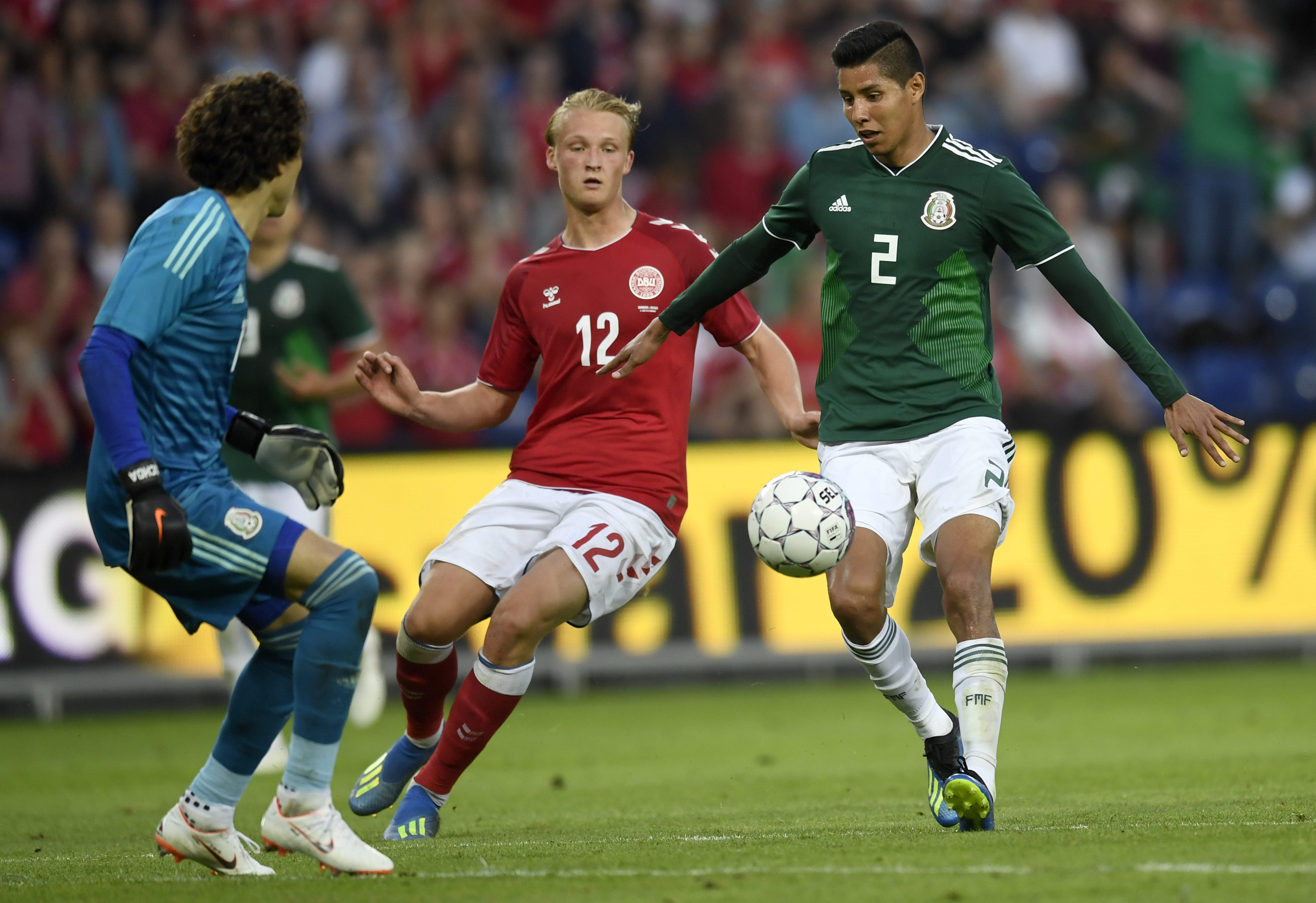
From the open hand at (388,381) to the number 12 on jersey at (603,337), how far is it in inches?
24.9

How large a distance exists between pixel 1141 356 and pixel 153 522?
321cm

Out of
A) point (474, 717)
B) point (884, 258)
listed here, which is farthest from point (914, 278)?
point (474, 717)

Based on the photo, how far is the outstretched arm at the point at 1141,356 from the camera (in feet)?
18.7

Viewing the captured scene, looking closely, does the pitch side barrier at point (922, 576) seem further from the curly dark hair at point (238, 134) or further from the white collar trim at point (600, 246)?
the curly dark hair at point (238, 134)

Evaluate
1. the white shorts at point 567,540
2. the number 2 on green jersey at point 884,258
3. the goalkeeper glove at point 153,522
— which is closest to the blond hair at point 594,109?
the number 2 on green jersey at point 884,258

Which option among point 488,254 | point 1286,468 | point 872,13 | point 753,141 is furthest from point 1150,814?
point 872,13

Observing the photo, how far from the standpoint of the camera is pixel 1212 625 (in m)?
12.3

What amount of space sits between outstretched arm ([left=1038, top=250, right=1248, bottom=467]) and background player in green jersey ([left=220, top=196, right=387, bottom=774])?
399cm

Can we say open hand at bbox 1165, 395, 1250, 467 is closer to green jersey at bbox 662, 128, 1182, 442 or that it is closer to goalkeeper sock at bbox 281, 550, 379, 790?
green jersey at bbox 662, 128, 1182, 442

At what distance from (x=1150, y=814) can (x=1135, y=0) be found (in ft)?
43.1

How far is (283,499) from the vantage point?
9.05 metres

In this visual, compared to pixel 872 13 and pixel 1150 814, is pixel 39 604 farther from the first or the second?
pixel 872 13

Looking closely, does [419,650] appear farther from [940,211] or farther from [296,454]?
[940,211]

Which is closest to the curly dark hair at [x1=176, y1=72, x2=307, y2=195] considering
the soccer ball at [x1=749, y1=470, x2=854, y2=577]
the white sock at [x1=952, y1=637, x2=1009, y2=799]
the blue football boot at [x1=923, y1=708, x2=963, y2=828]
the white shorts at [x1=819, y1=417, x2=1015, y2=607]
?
the soccer ball at [x1=749, y1=470, x2=854, y2=577]
